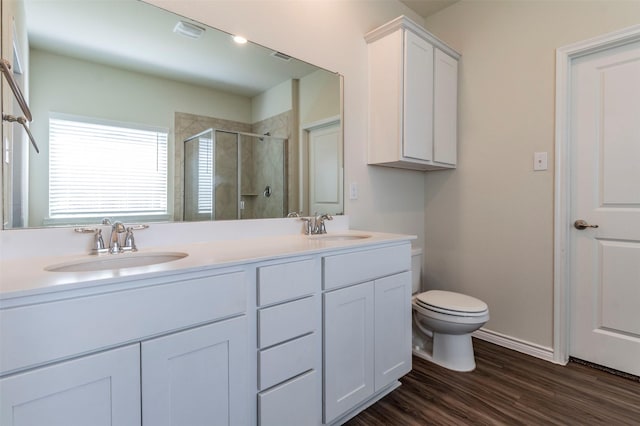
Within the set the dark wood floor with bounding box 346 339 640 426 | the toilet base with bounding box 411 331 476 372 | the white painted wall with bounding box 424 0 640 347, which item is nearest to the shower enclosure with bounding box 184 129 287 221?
the dark wood floor with bounding box 346 339 640 426

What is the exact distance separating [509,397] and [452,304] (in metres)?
0.52

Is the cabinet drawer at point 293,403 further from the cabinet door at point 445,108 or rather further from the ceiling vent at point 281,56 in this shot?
the cabinet door at point 445,108

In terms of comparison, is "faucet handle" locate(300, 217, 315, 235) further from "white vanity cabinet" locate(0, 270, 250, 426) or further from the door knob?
the door knob

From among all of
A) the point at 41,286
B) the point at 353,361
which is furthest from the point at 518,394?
the point at 41,286

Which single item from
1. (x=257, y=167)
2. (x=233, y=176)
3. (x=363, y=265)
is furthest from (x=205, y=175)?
(x=363, y=265)

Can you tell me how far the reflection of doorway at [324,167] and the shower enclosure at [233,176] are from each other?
186 mm

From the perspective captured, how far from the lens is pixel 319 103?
1.98 m

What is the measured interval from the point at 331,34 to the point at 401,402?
216 cm

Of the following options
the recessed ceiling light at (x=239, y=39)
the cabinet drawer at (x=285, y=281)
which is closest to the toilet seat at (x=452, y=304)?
the cabinet drawer at (x=285, y=281)

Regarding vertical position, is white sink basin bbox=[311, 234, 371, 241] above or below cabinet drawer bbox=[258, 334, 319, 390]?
above

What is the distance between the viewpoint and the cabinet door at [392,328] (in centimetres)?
154

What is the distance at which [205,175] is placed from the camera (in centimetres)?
152

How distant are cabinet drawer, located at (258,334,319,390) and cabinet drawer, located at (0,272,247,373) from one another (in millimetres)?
227

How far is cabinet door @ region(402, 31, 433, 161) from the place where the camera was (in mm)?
2029
